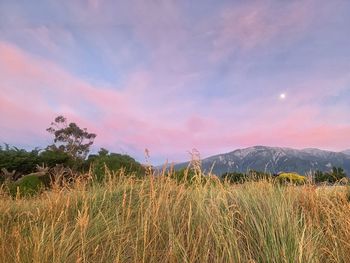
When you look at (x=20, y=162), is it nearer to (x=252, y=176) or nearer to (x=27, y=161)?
(x=27, y=161)

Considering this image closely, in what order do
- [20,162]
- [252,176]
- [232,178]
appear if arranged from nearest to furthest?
[252,176] < [232,178] < [20,162]

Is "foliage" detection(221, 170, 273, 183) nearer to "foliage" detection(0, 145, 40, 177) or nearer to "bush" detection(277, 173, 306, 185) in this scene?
"bush" detection(277, 173, 306, 185)

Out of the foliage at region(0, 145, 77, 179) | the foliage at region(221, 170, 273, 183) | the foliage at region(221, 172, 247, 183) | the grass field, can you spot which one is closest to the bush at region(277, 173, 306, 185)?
the foliage at region(221, 170, 273, 183)

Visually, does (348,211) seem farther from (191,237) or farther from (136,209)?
(136,209)

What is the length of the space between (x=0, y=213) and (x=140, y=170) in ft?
27.2

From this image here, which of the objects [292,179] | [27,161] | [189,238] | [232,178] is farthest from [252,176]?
[27,161]

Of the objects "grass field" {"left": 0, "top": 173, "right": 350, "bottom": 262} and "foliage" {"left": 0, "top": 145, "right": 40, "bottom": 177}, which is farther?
"foliage" {"left": 0, "top": 145, "right": 40, "bottom": 177}

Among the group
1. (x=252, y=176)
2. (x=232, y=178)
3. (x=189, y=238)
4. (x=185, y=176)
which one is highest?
(x=232, y=178)

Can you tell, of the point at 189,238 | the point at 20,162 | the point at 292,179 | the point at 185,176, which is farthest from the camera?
A: the point at 20,162

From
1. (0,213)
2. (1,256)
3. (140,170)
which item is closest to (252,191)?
(1,256)

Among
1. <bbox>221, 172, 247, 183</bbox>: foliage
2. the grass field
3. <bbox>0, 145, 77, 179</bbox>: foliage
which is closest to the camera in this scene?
the grass field

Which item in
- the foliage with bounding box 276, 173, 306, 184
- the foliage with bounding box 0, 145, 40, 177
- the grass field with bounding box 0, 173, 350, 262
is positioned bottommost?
the grass field with bounding box 0, 173, 350, 262

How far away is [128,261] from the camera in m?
4.54

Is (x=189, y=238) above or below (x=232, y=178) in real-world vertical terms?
below
